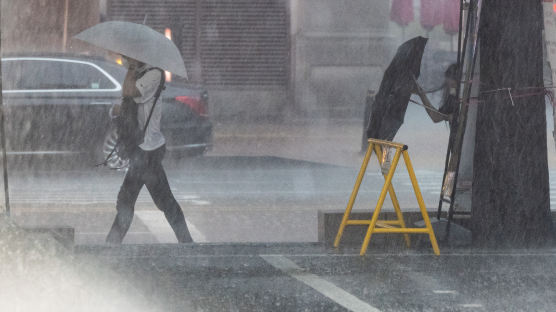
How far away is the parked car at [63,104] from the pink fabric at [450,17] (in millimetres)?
17717

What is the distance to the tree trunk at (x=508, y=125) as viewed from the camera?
8539 millimetres

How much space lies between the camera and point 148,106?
8.59 metres

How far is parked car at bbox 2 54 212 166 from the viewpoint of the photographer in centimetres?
1483

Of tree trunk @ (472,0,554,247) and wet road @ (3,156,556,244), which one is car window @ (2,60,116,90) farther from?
tree trunk @ (472,0,554,247)

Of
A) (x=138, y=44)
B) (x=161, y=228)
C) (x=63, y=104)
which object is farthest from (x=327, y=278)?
(x=63, y=104)

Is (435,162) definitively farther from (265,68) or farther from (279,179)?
(265,68)

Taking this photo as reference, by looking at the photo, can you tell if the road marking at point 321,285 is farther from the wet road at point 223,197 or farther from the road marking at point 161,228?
the road marking at point 161,228

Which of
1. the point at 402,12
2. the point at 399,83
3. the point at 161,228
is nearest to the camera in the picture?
the point at 399,83

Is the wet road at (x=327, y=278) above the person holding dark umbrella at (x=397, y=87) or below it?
below

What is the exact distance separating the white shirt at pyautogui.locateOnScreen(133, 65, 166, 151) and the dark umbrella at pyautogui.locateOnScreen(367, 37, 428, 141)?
5.60 ft

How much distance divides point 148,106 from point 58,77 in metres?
6.81

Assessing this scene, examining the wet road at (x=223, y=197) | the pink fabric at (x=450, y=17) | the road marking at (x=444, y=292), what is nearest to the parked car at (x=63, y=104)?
the wet road at (x=223, y=197)

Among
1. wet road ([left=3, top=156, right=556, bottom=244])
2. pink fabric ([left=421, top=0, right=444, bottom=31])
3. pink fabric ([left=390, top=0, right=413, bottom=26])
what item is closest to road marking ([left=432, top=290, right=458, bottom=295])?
wet road ([left=3, top=156, right=556, bottom=244])

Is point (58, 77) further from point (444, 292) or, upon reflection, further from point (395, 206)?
point (444, 292)
